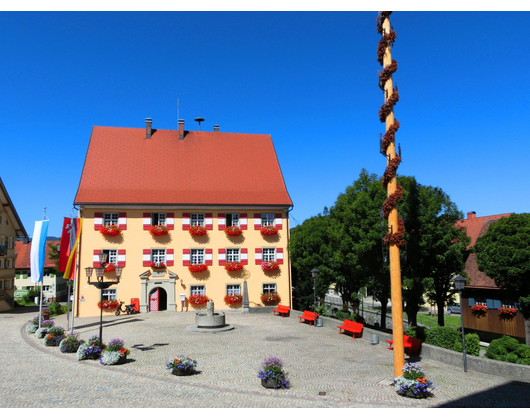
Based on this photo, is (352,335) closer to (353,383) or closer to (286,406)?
(353,383)

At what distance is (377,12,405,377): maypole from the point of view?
11750 millimetres

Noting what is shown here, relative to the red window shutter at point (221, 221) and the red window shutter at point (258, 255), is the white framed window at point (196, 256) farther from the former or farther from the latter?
the red window shutter at point (258, 255)

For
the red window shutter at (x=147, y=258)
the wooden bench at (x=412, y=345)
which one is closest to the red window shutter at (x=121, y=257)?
the red window shutter at (x=147, y=258)

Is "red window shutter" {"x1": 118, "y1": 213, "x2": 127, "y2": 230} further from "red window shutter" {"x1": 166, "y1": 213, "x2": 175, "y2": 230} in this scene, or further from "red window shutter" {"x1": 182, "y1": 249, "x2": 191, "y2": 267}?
"red window shutter" {"x1": 182, "y1": 249, "x2": 191, "y2": 267}

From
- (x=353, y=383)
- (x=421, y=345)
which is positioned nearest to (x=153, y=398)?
(x=353, y=383)

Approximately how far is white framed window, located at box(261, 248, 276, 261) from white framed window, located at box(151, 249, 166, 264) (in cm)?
673

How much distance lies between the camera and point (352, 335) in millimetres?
19641

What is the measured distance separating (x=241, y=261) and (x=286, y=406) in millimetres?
20381

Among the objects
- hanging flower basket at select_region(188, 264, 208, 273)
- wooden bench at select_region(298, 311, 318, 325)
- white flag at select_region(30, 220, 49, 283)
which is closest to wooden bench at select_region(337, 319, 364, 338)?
wooden bench at select_region(298, 311, 318, 325)

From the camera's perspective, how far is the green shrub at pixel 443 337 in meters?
14.9

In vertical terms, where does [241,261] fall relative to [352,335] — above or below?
above

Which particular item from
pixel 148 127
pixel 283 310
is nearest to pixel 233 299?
pixel 283 310

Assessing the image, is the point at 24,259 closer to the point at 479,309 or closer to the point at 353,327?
the point at 353,327

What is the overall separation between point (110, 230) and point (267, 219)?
34.5ft
